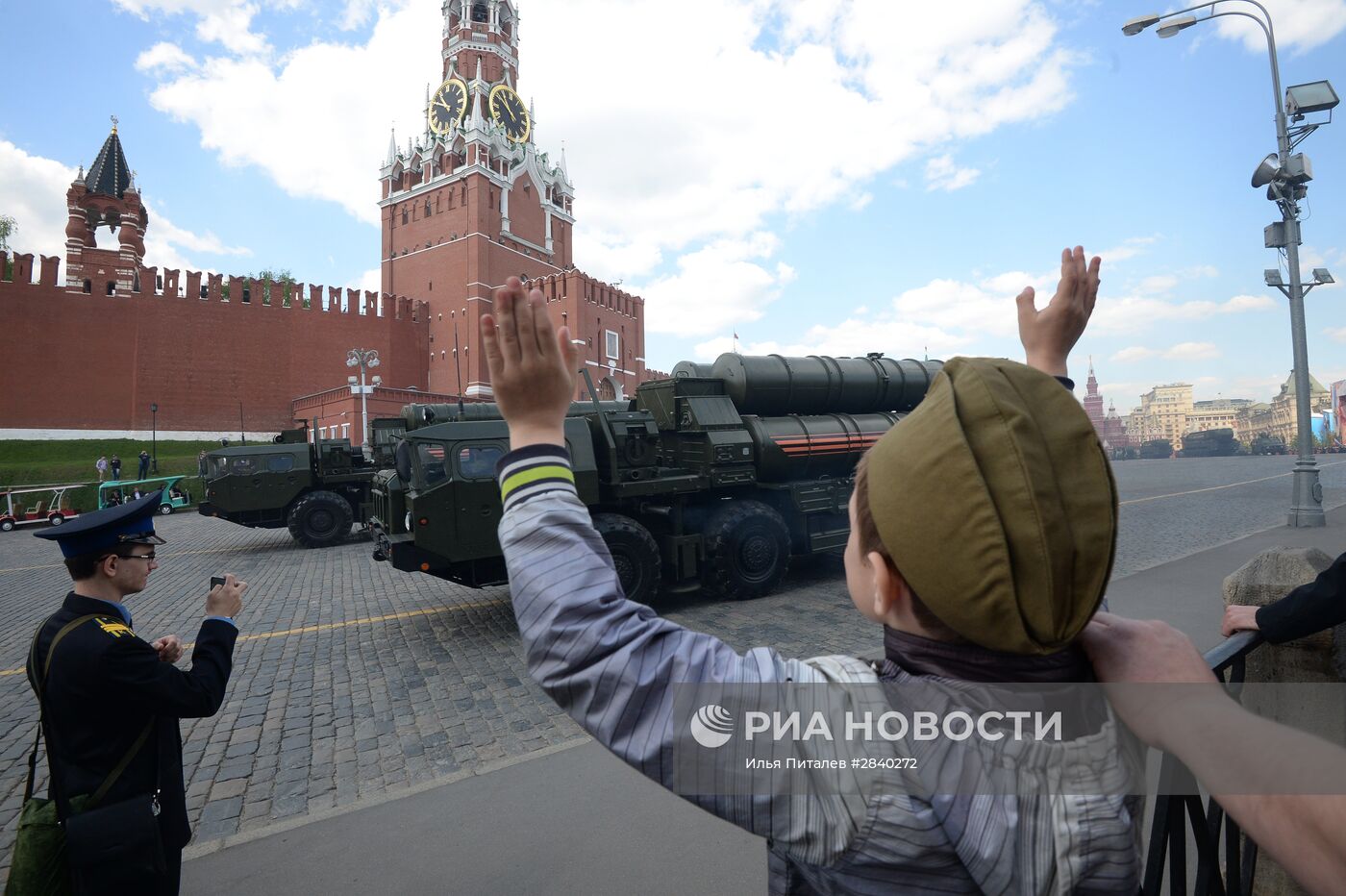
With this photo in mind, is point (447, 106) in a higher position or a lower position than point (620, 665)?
higher

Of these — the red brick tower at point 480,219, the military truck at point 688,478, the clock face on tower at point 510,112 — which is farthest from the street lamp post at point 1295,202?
the clock face on tower at point 510,112

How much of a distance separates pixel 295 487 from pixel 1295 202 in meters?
20.0

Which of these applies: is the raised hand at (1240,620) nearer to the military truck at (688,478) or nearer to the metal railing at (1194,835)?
the metal railing at (1194,835)

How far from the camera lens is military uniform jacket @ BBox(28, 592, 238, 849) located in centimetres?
218

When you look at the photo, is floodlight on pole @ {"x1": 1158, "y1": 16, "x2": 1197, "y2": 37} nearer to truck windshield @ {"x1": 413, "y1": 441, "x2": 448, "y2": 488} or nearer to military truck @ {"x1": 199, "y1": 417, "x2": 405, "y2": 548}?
truck windshield @ {"x1": 413, "y1": 441, "x2": 448, "y2": 488}

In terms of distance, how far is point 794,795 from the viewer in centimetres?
86

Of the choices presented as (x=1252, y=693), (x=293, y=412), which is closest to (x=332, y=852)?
(x=1252, y=693)

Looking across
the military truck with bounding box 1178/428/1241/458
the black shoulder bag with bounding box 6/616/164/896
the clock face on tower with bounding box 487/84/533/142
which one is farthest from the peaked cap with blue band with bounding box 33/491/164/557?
the military truck with bounding box 1178/428/1241/458

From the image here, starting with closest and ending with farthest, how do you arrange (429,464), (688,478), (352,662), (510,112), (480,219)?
(352,662) → (429,464) → (688,478) → (480,219) → (510,112)

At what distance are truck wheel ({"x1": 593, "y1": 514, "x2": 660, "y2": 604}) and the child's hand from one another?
266 inches

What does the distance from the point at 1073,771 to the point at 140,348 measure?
47.6 m

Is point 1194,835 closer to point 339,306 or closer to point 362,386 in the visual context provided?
point 362,386

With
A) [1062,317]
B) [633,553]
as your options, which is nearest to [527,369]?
[1062,317]

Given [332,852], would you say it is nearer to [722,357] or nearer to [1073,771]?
[1073,771]
